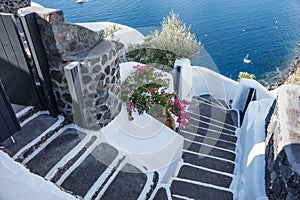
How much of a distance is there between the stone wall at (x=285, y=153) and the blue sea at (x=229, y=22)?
22.3 metres

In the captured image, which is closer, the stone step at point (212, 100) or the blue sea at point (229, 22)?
the stone step at point (212, 100)

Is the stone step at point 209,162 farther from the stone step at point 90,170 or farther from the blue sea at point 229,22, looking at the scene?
the blue sea at point 229,22

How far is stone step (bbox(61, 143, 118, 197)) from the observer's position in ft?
10.8

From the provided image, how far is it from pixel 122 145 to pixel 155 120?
102 cm

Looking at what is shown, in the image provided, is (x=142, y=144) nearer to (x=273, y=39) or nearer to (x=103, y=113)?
(x=103, y=113)

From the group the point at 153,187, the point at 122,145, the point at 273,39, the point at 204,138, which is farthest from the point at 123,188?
the point at 273,39

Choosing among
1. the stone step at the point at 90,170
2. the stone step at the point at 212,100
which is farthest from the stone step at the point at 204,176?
the stone step at the point at 212,100

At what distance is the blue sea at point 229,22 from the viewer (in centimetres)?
2884

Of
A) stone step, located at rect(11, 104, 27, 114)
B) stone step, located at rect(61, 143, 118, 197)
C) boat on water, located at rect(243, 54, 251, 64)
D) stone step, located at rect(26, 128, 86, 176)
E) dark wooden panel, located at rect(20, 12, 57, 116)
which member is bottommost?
boat on water, located at rect(243, 54, 251, 64)

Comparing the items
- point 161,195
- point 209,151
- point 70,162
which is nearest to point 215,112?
point 209,151

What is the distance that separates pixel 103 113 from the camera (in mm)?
4242

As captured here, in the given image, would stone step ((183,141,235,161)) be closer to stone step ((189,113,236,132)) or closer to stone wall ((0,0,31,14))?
stone step ((189,113,236,132))

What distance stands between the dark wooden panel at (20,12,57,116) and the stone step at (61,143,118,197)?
1.17m

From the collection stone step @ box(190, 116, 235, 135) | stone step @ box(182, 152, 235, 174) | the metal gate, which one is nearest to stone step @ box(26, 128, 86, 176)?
the metal gate
